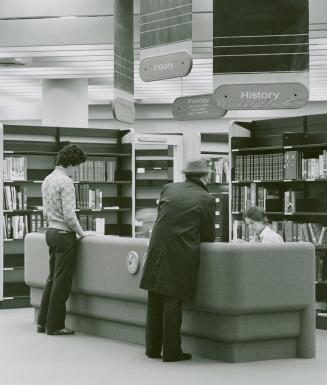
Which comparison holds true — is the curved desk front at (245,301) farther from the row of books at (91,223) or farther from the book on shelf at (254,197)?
the row of books at (91,223)

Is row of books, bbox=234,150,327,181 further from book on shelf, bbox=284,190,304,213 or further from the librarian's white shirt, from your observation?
the librarian's white shirt

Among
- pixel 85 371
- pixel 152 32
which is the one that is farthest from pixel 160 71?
pixel 85 371

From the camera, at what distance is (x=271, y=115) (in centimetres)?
A: 1844

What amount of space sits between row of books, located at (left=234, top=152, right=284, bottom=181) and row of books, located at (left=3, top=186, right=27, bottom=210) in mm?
2739

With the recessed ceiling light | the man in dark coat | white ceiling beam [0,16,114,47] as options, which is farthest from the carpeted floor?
the recessed ceiling light

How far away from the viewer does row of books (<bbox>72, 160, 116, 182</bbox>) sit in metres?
10.8

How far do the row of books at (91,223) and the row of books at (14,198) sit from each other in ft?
2.80

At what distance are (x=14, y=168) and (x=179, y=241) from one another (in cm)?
482

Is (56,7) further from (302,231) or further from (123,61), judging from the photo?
(302,231)

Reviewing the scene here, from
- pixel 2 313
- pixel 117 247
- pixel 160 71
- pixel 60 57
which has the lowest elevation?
pixel 2 313

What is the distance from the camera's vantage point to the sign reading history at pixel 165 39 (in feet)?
21.3

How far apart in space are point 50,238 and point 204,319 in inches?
71.7

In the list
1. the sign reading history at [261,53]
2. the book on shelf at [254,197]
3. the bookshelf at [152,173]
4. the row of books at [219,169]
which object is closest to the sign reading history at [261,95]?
the sign reading history at [261,53]

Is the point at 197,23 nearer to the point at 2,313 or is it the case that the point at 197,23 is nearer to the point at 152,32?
the point at 152,32
